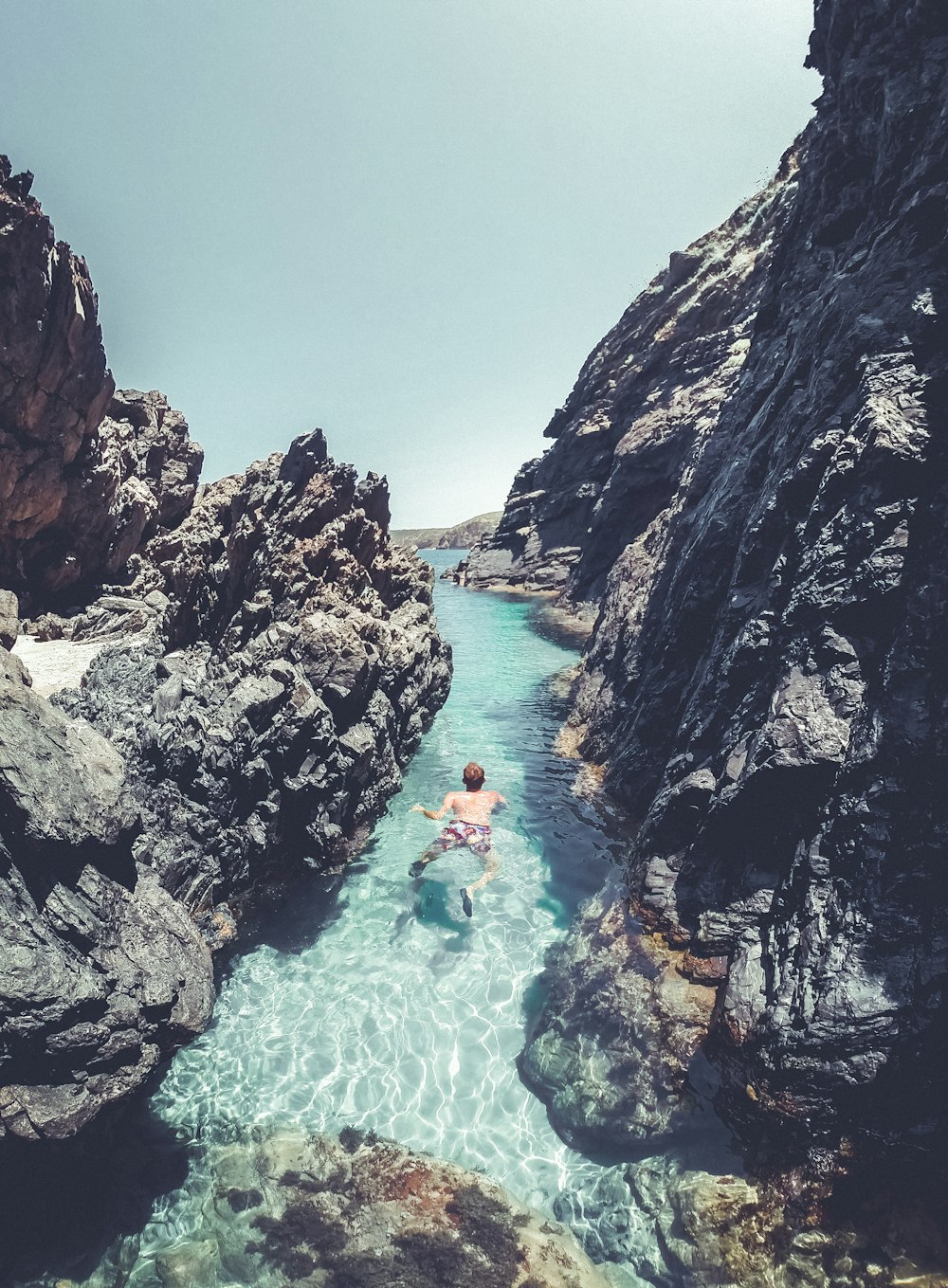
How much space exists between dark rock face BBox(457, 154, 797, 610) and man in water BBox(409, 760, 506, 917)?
11.6 metres

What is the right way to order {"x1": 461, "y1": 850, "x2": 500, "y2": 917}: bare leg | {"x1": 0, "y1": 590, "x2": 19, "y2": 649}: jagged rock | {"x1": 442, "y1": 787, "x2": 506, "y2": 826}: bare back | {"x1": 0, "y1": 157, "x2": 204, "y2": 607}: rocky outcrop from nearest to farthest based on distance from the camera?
{"x1": 0, "y1": 590, "x2": 19, "y2": 649}: jagged rock, {"x1": 461, "y1": 850, "x2": 500, "y2": 917}: bare leg, {"x1": 442, "y1": 787, "x2": 506, "y2": 826}: bare back, {"x1": 0, "y1": 157, "x2": 204, "y2": 607}: rocky outcrop

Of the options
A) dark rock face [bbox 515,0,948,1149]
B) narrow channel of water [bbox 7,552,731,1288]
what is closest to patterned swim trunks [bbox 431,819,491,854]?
narrow channel of water [bbox 7,552,731,1288]

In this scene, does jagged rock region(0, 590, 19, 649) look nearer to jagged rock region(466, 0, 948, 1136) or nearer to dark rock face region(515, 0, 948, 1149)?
dark rock face region(515, 0, 948, 1149)

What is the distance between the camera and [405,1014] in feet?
26.9

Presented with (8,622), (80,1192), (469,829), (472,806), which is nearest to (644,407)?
(472,806)

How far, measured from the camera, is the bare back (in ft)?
36.9

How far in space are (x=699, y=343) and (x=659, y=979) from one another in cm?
4298

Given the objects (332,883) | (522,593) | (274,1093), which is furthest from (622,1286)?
(522,593)

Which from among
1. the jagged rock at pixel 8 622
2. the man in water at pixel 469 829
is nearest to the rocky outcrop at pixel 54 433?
the jagged rock at pixel 8 622

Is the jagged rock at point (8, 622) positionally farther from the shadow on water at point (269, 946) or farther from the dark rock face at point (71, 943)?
the shadow on water at point (269, 946)

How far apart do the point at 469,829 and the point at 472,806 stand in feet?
1.49

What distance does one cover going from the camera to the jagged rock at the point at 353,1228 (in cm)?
554

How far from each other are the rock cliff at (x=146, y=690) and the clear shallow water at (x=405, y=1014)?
1154 mm

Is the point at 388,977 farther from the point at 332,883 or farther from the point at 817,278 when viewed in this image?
the point at 817,278
